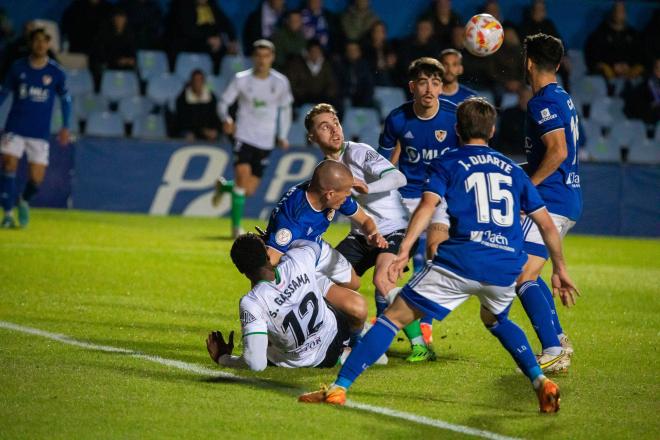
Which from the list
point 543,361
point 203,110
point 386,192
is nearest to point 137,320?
point 386,192

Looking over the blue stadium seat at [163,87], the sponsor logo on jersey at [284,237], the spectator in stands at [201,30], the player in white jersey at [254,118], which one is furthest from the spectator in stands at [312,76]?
the sponsor logo on jersey at [284,237]

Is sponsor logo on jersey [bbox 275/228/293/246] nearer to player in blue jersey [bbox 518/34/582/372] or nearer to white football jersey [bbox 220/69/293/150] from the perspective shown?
player in blue jersey [bbox 518/34/582/372]

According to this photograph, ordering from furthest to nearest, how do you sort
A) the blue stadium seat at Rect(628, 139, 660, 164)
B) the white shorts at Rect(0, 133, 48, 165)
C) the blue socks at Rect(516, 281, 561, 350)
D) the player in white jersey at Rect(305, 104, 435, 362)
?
the blue stadium seat at Rect(628, 139, 660, 164), the white shorts at Rect(0, 133, 48, 165), the player in white jersey at Rect(305, 104, 435, 362), the blue socks at Rect(516, 281, 561, 350)

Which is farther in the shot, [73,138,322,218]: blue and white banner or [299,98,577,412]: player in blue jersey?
[73,138,322,218]: blue and white banner

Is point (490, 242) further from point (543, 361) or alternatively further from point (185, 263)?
point (185, 263)

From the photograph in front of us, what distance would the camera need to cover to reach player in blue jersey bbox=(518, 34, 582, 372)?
7281 millimetres

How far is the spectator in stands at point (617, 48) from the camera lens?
2122 cm

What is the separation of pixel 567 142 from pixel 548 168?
332 millimetres

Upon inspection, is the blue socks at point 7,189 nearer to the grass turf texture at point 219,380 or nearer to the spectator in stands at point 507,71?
the grass turf texture at point 219,380

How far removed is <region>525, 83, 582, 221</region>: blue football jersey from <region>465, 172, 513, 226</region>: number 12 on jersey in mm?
1566

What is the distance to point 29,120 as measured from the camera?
15398 millimetres

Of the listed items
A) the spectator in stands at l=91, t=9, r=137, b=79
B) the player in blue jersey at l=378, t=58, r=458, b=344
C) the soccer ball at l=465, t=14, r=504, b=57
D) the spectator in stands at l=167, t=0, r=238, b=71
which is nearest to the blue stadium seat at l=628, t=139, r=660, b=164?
the spectator in stands at l=167, t=0, r=238, b=71

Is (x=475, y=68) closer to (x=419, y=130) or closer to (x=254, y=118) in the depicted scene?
(x=254, y=118)

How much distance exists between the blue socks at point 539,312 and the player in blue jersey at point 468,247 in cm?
114
